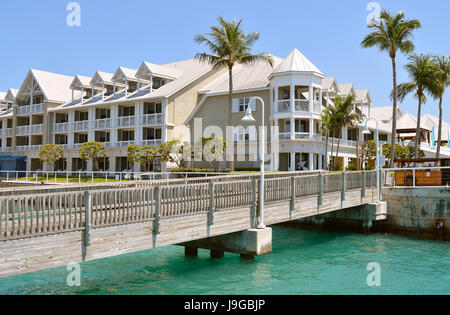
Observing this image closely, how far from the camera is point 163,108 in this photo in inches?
1900

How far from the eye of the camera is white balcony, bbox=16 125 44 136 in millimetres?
61344

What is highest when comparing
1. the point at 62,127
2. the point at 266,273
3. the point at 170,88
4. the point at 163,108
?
the point at 170,88

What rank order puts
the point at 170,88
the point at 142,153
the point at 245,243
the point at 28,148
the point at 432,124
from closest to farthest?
the point at 245,243, the point at 142,153, the point at 170,88, the point at 28,148, the point at 432,124

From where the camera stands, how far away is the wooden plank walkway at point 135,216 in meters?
9.93

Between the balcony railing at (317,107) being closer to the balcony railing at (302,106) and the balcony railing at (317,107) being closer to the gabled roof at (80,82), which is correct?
the balcony railing at (302,106)

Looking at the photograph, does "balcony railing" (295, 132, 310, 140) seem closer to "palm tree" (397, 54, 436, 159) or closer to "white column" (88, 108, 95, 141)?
"palm tree" (397, 54, 436, 159)

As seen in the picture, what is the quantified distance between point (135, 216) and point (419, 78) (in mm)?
37315

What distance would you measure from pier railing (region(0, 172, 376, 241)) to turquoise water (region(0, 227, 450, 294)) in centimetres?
211

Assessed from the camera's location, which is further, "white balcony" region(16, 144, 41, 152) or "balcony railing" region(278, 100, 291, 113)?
"white balcony" region(16, 144, 41, 152)

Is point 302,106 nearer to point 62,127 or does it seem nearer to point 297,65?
point 297,65

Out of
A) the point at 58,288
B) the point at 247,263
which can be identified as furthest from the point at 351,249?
the point at 58,288

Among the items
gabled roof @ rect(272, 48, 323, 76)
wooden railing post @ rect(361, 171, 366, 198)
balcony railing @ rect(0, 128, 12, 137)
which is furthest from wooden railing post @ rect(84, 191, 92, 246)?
balcony railing @ rect(0, 128, 12, 137)

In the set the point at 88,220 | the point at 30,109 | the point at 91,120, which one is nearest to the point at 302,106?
the point at 91,120
